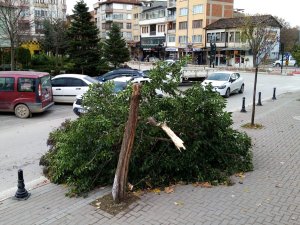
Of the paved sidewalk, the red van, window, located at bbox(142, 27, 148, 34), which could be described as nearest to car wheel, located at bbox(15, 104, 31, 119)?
the red van

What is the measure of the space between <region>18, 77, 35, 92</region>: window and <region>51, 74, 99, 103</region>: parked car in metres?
3.28

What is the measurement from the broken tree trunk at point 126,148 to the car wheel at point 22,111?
9.20 metres

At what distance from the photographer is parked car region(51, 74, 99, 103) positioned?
651 inches

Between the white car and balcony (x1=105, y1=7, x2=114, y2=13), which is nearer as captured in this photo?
the white car

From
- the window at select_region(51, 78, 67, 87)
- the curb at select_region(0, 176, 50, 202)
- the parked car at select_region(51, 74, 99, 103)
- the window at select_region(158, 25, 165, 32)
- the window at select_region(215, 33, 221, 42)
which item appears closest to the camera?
the curb at select_region(0, 176, 50, 202)

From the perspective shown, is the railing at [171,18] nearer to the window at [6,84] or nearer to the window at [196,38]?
the window at [196,38]

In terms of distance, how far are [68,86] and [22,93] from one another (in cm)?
341

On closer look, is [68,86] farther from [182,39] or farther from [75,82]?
[182,39]

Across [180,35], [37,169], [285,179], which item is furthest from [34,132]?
[180,35]

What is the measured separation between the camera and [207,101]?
22.8ft

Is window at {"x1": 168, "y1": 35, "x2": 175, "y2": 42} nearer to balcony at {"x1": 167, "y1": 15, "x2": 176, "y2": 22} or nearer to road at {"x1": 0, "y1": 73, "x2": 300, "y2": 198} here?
balcony at {"x1": 167, "y1": 15, "x2": 176, "y2": 22}

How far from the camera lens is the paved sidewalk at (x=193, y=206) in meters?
5.13

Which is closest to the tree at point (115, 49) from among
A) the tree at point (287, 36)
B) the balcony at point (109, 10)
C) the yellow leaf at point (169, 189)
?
the yellow leaf at point (169, 189)

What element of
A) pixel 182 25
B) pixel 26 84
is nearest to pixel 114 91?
pixel 26 84
